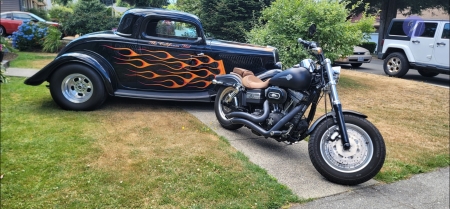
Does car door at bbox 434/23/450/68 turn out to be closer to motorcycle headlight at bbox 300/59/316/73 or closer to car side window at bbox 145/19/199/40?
car side window at bbox 145/19/199/40

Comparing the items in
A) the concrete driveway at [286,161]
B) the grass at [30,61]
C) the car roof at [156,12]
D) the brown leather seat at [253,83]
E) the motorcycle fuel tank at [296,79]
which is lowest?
the concrete driveway at [286,161]

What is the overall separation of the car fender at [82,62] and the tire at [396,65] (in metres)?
9.69

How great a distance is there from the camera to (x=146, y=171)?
3631 mm

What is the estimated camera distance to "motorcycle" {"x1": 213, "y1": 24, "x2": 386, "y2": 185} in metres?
3.62

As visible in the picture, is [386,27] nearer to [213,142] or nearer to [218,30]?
[218,30]

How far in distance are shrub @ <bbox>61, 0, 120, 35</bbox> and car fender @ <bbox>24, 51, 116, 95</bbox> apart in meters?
7.09

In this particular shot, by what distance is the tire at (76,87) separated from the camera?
220 inches

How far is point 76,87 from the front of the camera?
5.71m

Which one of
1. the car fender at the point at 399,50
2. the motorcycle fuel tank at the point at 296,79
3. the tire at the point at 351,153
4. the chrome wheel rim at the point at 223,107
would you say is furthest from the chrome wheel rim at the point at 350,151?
the car fender at the point at 399,50

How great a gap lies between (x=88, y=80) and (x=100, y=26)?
7.67 meters

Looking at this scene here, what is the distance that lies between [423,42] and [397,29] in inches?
40.2

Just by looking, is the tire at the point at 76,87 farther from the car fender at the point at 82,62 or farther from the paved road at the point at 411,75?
the paved road at the point at 411,75

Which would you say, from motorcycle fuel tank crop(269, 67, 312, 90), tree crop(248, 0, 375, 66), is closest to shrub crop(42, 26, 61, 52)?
tree crop(248, 0, 375, 66)

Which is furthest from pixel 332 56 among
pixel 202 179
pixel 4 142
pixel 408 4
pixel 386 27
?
pixel 4 142
